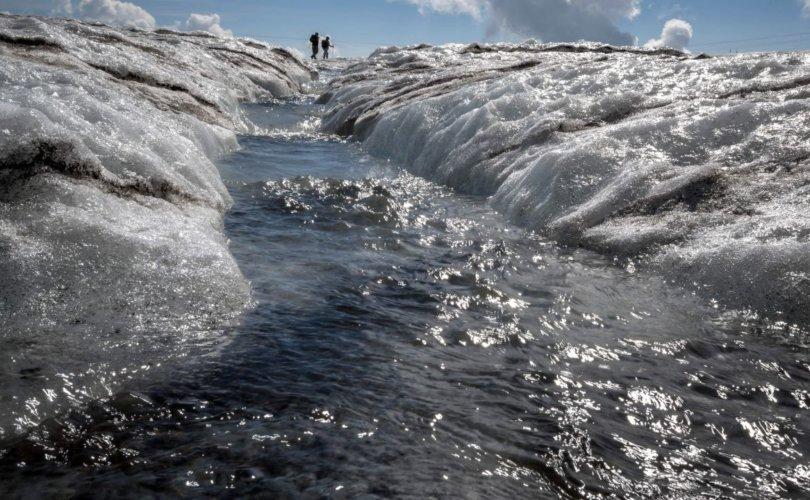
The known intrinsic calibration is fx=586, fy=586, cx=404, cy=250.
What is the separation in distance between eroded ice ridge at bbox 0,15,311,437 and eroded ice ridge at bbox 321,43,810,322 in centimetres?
405

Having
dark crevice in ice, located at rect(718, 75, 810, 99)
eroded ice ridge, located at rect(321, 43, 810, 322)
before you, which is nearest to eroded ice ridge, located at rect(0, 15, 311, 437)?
eroded ice ridge, located at rect(321, 43, 810, 322)

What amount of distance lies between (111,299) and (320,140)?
1205 cm

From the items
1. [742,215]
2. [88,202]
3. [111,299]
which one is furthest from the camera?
[742,215]

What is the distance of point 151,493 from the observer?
250 cm

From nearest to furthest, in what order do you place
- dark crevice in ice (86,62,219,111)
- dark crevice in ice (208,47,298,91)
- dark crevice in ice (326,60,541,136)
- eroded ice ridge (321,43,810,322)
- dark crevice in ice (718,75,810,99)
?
eroded ice ridge (321,43,810,322) → dark crevice in ice (718,75,810,99) → dark crevice in ice (86,62,219,111) → dark crevice in ice (326,60,541,136) → dark crevice in ice (208,47,298,91)

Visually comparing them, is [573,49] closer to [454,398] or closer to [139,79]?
[139,79]

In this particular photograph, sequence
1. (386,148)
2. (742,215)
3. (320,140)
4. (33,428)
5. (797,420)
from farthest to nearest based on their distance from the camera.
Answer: (320,140)
(386,148)
(742,215)
(797,420)
(33,428)

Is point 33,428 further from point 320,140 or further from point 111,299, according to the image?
point 320,140

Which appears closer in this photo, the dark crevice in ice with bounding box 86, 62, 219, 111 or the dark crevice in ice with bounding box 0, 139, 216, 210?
the dark crevice in ice with bounding box 0, 139, 216, 210

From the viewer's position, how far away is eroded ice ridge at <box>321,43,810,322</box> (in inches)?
205

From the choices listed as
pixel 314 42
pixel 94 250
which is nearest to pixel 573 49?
pixel 94 250

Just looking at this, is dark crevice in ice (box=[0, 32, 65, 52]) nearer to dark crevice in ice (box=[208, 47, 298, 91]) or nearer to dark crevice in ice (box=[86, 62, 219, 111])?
dark crevice in ice (box=[86, 62, 219, 111])

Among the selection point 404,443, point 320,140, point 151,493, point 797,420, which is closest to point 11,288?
point 151,493

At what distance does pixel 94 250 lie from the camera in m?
4.21
